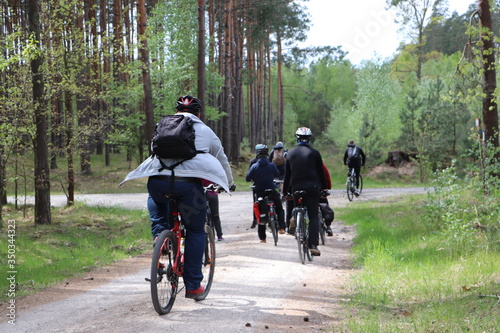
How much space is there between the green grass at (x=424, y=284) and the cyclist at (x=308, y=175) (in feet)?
3.67

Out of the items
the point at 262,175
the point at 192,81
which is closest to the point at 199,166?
the point at 262,175

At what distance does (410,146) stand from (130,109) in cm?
1751

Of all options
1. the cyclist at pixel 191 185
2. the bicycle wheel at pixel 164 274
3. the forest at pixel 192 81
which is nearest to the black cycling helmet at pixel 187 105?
the cyclist at pixel 191 185

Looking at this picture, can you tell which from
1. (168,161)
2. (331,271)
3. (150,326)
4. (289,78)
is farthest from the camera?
(289,78)

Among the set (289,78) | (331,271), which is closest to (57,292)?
(331,271)

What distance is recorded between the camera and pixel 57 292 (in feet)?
24.5

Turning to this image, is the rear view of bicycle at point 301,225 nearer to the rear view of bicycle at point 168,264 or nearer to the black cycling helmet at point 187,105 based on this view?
the rear view of bicycle at point 168,264

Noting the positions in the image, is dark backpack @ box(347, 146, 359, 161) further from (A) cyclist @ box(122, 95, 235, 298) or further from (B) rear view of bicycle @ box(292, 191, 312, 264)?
(A) cyclist @ box(122, 95, 235, 298)

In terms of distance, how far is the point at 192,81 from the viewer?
33.6 metres

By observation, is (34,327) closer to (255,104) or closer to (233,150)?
(233,150)

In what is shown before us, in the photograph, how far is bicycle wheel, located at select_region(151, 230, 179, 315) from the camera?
17.1 ft

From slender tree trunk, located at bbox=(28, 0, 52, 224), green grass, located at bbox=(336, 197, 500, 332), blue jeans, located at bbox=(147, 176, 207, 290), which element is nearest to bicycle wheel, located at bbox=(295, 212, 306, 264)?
green grass, located at bbox=(336, 197, 500, 332)

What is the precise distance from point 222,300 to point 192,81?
28266 mm

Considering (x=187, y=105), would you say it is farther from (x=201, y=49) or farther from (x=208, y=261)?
(x=201, y=49)
